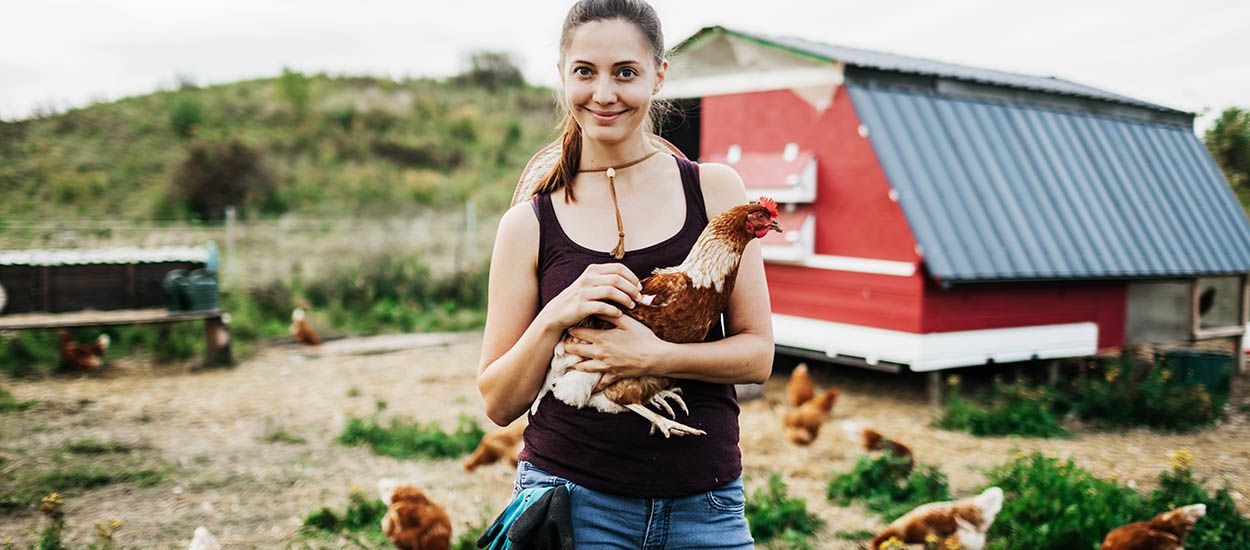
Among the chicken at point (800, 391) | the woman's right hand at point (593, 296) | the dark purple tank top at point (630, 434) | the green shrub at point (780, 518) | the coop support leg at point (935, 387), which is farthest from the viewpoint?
the coop support leg at point (935, 387)

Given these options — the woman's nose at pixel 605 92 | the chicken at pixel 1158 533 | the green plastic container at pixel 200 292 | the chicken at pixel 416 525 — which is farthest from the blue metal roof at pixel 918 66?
the woman's nose at pixel 605 92

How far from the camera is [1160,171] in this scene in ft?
28.9

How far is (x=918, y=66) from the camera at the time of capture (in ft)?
26.8

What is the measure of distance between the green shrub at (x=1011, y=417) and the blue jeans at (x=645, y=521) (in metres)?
5.72

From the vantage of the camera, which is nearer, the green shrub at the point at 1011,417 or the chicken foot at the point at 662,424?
the chicken foot at the point at 662,424

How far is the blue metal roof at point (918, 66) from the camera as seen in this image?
296 inches

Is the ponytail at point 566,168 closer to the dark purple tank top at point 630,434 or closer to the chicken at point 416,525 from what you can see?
the dark purple tank top at point 630,434

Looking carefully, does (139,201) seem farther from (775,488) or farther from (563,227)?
(563,227)

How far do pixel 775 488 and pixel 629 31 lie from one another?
3.80m

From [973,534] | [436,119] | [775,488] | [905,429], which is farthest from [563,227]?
[436,119]

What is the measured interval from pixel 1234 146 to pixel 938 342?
723 centimetres

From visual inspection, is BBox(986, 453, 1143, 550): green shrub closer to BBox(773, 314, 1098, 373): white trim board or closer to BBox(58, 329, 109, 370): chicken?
BBox(773, 314, 1098, 373): white trim board

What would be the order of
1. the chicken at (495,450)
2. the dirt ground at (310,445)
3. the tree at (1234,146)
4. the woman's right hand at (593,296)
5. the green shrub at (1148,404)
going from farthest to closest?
the tree at (1234,146)
the green shrub at (1148,404)
the chicken at (495,450)
the dirt ground at (310,445)
the woman's right hand at (593,296)

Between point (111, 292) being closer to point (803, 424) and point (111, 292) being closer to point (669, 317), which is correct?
point (803, 424)
